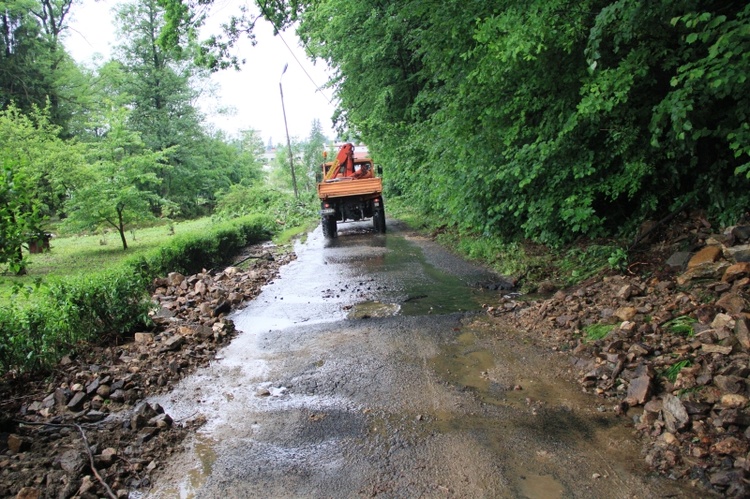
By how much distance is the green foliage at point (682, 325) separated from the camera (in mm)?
4246

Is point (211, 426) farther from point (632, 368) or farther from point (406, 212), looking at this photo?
point (406, 212)

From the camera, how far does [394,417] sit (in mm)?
3941

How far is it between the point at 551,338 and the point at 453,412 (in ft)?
6.56

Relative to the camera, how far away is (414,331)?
602 centimetres

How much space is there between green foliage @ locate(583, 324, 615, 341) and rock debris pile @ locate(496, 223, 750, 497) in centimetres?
1

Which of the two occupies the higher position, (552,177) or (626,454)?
(552,177)

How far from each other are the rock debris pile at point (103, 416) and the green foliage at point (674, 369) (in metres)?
4.11

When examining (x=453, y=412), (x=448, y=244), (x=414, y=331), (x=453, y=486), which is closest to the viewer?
(x=453, y=486)

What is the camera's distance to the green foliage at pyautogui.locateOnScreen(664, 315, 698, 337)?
4.25 meters

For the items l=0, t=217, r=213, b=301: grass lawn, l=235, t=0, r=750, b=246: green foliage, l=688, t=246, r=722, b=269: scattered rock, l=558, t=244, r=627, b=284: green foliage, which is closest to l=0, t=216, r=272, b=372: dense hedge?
l=0, t=217, r=213, b=301: grass lawn

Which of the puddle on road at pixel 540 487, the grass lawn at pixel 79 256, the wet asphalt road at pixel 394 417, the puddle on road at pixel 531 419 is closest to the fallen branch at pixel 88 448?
the wet asphalt road at pixel 394 417

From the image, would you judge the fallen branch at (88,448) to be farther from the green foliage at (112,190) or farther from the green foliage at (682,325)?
the green foliage at (112,190)

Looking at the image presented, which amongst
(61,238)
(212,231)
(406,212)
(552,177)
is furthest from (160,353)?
(61,238)

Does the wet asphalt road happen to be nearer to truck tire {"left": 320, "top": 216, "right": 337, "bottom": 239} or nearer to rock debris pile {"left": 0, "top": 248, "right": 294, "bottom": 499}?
rock debris pile {"left": 0, "top": 248, "right": 294, "bottom": 499}
